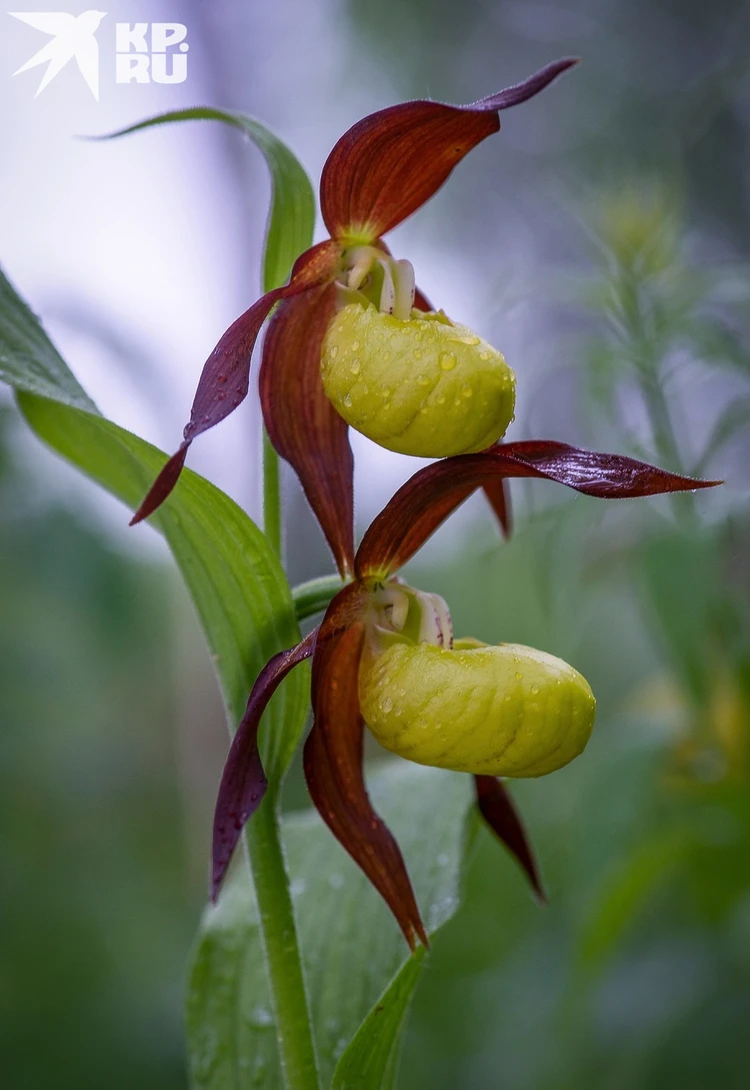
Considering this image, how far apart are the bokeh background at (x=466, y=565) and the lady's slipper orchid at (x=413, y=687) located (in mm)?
130

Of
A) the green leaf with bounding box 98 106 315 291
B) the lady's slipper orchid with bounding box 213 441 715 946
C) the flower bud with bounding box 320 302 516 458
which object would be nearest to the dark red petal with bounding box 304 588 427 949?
the lady's slipper orchid with bounding box 213 441 715 946

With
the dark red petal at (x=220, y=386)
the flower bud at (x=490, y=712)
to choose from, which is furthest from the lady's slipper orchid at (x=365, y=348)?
the flower bud at (x=490, y=712)

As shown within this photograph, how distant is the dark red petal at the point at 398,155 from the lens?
2.14 feet

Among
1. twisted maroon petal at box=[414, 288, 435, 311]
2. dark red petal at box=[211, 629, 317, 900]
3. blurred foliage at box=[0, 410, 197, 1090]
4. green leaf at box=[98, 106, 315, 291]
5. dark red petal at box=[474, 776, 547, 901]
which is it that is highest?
green leaf at box=[98, 106, 315, 291]

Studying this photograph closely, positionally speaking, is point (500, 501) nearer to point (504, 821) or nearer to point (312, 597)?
point (312, 597)

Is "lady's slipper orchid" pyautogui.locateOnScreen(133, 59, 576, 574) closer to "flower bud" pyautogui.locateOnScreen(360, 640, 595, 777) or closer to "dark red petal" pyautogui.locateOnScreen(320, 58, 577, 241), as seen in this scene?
"dark red petal" pyautogui.locateOnScreen(320, 58, 577, 241)

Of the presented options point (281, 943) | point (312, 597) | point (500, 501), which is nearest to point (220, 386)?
point (312, 597)

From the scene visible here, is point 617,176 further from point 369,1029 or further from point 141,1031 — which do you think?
point 141,1031

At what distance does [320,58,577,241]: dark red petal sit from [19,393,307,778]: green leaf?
0.88 feet

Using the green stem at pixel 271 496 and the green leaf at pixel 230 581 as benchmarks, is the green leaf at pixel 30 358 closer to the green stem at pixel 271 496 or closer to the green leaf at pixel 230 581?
the green leaf at pixel 230 581

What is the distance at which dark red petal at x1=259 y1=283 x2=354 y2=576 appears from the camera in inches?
31.2

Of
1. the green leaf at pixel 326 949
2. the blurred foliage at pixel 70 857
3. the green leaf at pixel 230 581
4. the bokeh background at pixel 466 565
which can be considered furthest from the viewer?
the blurred foliage at pixel 70 857

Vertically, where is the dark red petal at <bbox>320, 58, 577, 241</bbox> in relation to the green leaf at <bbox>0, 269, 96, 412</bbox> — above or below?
above

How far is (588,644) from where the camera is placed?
4.19 m
